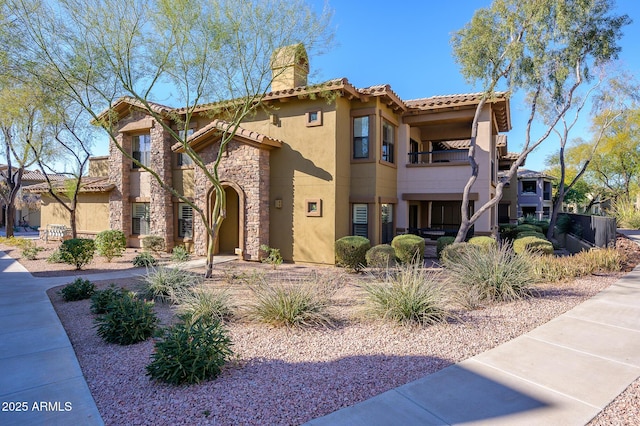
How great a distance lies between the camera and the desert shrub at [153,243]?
16391mm

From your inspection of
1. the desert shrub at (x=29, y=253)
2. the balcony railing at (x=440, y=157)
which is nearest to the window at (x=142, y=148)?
the desert shrub at (x=29, y=253)

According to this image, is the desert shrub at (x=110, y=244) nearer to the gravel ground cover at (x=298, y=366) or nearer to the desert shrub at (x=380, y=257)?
the gravel ground cover at (x=298, y=366)

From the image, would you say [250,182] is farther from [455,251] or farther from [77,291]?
[455,251]

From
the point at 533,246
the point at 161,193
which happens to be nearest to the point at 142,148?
the point at 161,193

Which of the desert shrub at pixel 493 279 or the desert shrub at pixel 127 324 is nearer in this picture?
the desert shrub at pixel 127 324

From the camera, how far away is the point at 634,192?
38062 millimetres

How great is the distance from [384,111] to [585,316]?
10.2 meters

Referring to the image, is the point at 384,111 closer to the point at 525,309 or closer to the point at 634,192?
the point at 525,309

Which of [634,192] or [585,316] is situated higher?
[634,192]

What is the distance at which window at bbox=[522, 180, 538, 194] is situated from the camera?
146 ft

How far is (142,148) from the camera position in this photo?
61.0ft

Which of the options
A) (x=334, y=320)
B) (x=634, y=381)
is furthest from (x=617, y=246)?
(x=334, y=320)

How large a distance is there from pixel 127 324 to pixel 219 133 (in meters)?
9.76

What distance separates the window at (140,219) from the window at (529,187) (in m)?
41.9
